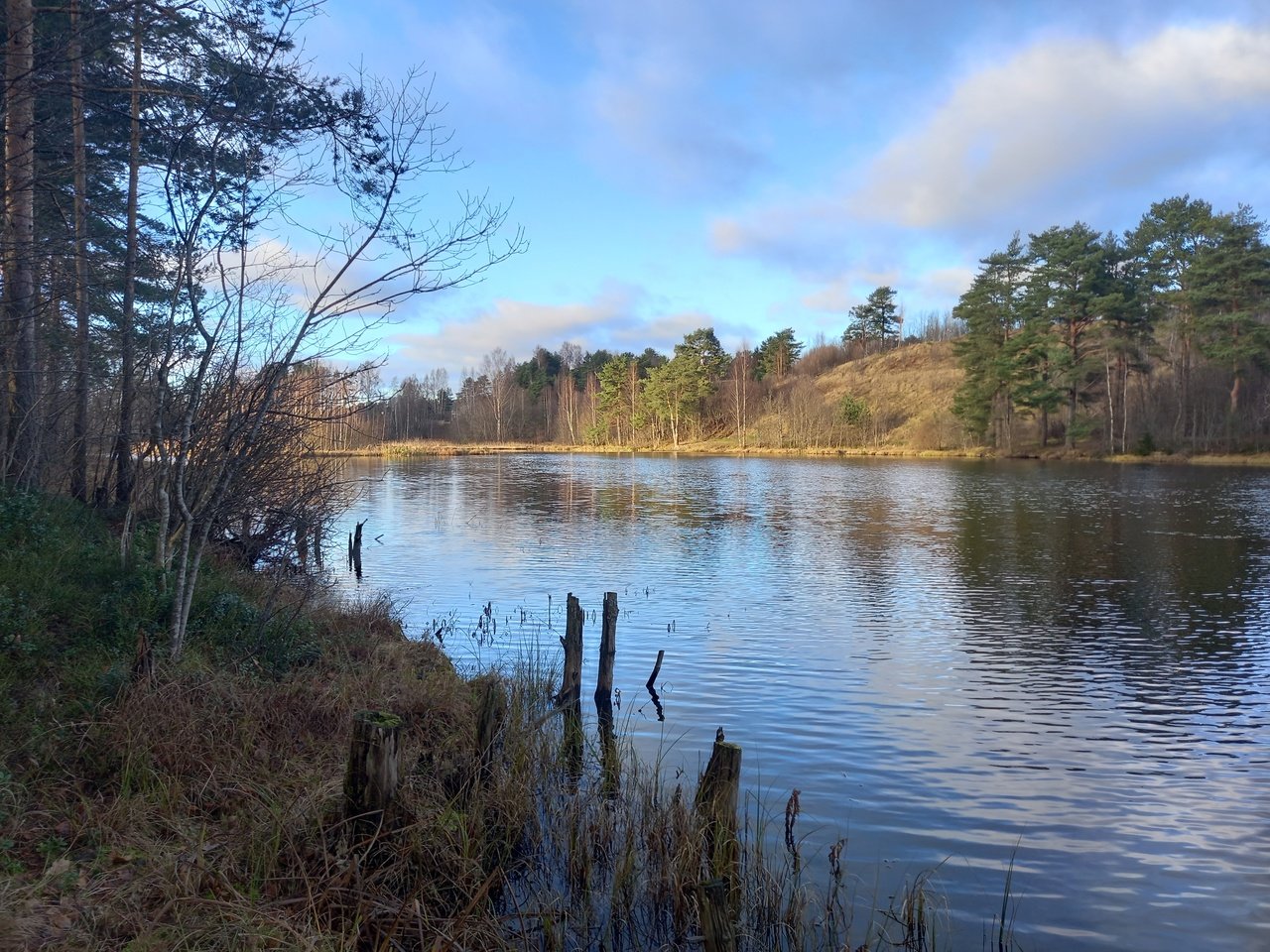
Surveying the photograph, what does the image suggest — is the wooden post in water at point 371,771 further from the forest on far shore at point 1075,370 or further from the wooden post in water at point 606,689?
the forest on far shore at point 1075,370

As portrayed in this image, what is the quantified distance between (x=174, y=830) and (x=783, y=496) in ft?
122

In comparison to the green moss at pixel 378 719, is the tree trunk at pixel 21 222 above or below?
above

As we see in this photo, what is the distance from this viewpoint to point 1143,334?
200 ft

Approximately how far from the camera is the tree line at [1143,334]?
186 feet

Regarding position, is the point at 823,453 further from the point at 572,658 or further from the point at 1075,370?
the point at 572,658

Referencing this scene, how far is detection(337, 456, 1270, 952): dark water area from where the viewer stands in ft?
24.4

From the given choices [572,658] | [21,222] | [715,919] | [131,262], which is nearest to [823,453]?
[572,658]

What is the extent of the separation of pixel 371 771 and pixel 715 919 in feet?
7.19

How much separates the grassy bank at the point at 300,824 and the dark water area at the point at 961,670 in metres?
1.16

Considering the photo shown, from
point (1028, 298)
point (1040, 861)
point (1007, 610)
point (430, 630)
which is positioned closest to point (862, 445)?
point (1028, 298)

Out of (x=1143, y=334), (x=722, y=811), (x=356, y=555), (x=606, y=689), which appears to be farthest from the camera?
(x=1143, y=334)

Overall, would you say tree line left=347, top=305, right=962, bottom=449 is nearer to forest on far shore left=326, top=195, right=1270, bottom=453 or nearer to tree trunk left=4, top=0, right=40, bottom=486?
forest on far shore left=326, top=195, right=1270, bottom=453

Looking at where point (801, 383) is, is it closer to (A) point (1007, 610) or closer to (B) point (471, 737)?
(A) point (1007, 610)

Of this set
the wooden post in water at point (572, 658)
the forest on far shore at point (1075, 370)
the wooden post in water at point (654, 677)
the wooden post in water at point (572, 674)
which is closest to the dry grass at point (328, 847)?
the wooden post in water at point (572, 674)
